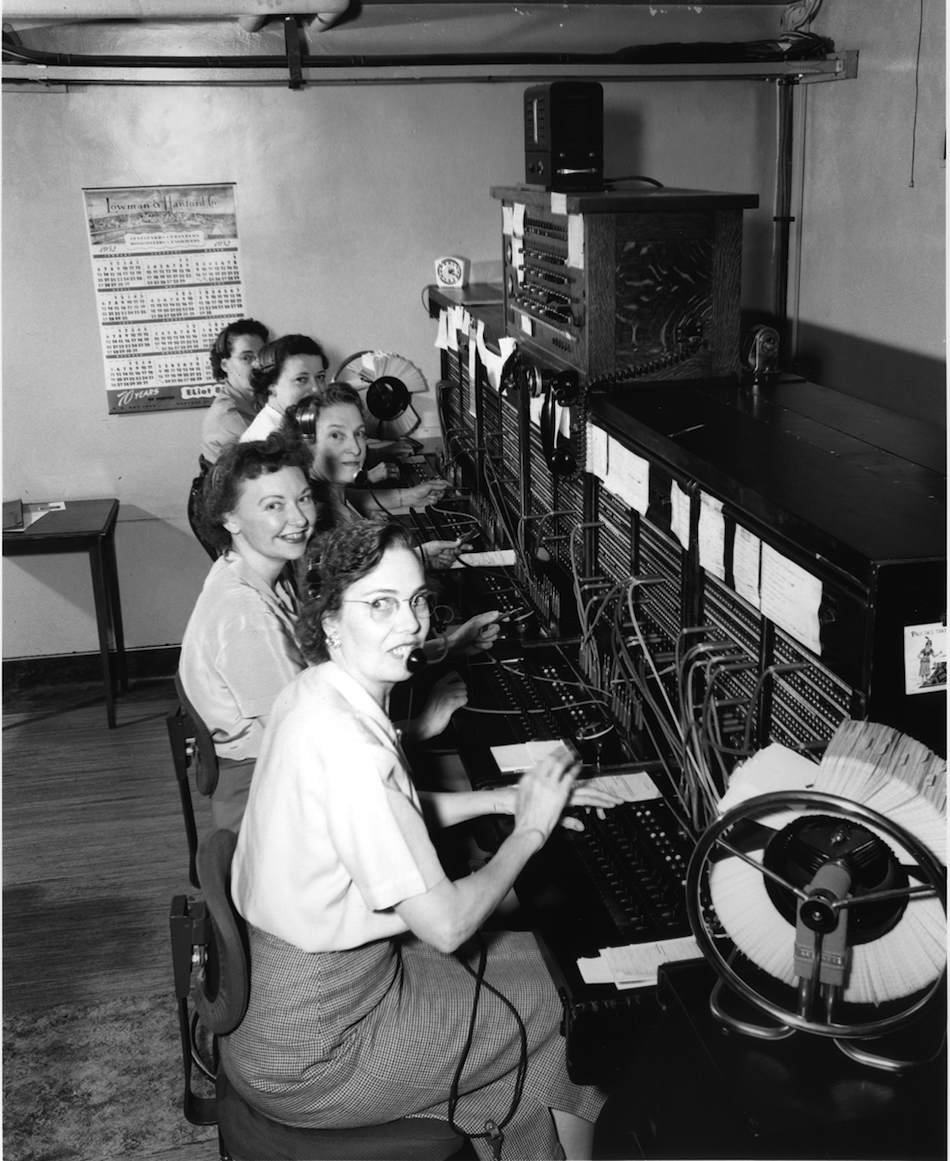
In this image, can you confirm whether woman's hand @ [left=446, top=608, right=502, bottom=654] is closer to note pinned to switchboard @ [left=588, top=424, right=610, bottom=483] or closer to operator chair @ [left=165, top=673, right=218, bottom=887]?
note pinned to switchboard @ [left=588, top=424, right=610, bottom=483]

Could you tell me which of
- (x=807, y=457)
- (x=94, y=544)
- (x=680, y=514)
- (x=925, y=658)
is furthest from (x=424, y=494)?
(x=925, y=658)

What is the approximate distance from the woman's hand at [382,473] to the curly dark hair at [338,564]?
253 cm

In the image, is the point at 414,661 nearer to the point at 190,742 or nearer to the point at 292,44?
the point at 190,742

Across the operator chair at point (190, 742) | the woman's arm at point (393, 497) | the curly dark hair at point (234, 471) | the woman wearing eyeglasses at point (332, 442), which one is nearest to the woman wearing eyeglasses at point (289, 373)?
the woman wearing eyeglasses at point (332, 442)

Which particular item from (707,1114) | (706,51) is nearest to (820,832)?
(707,1114)

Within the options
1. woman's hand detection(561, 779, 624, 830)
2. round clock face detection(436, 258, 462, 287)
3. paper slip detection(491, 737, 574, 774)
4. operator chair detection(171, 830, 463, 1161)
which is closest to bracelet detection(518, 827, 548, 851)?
woman's hand detection(561, 779, 624, 830)

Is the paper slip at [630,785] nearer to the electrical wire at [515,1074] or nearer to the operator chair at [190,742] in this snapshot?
the electrical wire at [515,1074]

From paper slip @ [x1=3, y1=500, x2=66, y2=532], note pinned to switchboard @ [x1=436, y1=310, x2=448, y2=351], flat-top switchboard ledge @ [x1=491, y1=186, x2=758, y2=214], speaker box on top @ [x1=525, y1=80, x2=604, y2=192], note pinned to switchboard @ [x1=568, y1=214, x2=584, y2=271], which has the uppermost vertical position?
speaker box on top @ [x1=525, y1=80, x2=604, y2=192]

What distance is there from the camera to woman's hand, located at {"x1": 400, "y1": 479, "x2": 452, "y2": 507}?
412 cm

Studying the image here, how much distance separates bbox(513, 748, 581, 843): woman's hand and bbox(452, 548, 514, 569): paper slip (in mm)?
1498

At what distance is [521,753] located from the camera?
7.47 feet

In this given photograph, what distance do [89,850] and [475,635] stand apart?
5.22 feet

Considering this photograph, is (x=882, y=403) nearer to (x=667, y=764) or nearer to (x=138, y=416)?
(x=667, y=764)

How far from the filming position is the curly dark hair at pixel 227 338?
4.37m
